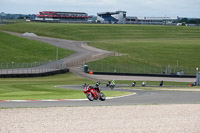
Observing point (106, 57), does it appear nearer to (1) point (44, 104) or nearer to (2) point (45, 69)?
(2) point (45, 69)

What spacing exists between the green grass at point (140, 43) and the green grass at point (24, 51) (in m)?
13.2

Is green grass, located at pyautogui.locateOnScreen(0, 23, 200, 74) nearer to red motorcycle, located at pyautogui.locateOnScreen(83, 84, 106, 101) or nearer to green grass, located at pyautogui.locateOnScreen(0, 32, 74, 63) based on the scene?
green grass, located at pyautogui.locateOnScreen(0, 32, 74, 63)

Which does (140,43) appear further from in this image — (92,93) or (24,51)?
(92,93)

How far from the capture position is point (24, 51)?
320ft

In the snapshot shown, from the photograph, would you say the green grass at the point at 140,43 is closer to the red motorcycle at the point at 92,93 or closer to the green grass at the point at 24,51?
the green grass at the point at 24,51

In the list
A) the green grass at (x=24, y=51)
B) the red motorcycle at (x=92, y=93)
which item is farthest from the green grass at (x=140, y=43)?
the red motorcycle at (x=92, y=93)

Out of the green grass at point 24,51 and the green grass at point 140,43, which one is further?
the green grass at point 140,43

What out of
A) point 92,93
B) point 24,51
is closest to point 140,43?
point 24,51

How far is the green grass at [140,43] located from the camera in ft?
309

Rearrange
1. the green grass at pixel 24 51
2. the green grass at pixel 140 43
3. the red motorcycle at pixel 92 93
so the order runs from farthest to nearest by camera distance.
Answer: the green grass at pixel 140 43 < the green grass at pixel 24 51 < the red motorcycle at pixel 92 93

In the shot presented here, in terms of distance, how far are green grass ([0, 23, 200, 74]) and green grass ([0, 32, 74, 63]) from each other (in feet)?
43.2

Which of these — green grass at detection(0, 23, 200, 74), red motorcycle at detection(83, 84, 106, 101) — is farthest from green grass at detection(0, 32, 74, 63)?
red motorcycle at detection(83, 84, 106, 101)

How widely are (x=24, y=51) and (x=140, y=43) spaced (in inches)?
1678

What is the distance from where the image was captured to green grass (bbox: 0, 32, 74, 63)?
88.4m
